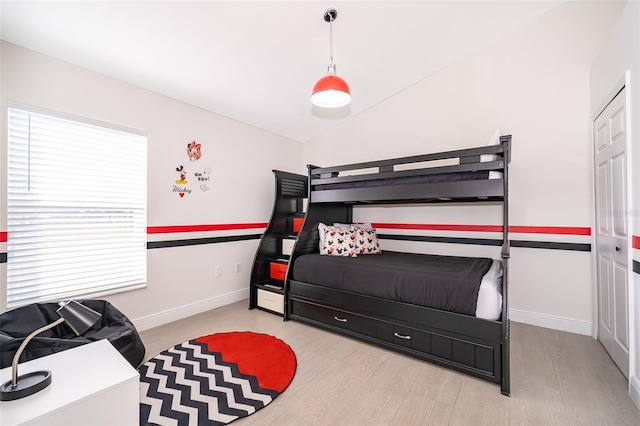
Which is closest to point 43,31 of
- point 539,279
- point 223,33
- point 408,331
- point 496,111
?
point 223,33

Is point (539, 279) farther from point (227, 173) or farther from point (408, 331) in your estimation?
point (227, 173)

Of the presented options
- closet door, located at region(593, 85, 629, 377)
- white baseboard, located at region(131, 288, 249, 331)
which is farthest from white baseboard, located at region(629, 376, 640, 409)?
white baseboard, located at region(131, 288, 249, 331)

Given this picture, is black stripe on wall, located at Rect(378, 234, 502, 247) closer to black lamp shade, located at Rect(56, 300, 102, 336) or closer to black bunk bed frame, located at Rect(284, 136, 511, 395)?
black bunk bed frame, located at Rect(284, 136, 511, 395)

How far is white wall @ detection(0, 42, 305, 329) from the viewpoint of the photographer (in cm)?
223

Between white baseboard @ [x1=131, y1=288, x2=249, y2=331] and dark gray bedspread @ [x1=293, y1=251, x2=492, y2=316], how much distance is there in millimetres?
1103

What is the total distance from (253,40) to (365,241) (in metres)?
2.34

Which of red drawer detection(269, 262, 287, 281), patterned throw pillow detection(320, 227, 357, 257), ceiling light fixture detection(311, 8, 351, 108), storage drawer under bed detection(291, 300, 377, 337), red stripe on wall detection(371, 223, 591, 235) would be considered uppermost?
ceiling light fixture detection(311, 8, 351, 108)

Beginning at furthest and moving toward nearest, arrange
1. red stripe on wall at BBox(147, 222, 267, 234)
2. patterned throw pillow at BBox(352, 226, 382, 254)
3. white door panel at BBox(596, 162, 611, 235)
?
patterned throw pillow at BBox(352, 226, 382, 254) < red stripe on wall at BBox(147, 222, 267, 234) < white door panel at BBox(596, 162, 611, 235)

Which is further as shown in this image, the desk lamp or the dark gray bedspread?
the dark gray bedspread

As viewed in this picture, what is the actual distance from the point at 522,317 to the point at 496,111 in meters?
2.30

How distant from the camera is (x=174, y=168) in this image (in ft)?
10.0

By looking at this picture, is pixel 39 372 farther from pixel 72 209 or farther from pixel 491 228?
pixel 491 228

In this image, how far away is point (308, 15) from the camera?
2350mm

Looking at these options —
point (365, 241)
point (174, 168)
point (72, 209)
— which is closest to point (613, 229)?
point (365, 241)
